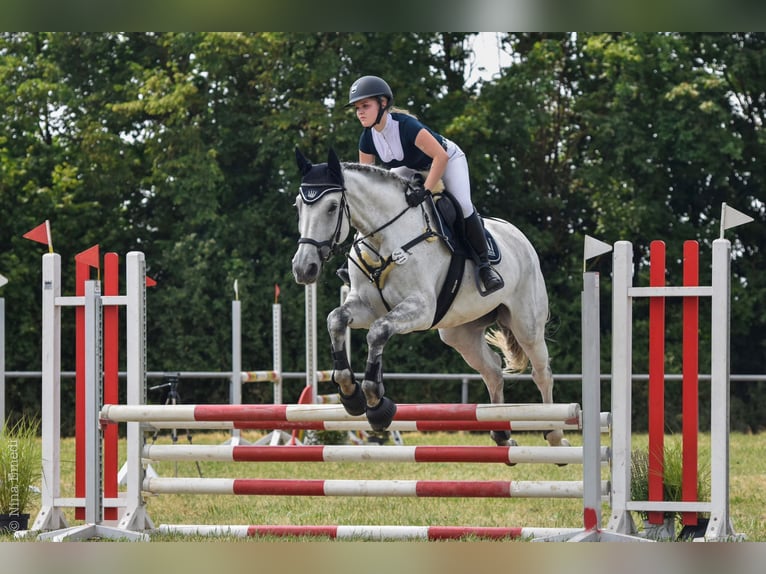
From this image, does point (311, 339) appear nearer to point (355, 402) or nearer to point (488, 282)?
point (488, 282)

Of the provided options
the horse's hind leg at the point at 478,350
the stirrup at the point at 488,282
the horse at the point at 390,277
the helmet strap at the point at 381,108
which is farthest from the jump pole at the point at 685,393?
the helmet strap at the point at 381,108

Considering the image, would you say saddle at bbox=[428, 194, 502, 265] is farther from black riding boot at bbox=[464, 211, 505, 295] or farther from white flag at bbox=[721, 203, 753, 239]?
white flag at bbox=[721, 203, 753, 239]

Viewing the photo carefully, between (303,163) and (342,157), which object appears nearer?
(303,163)

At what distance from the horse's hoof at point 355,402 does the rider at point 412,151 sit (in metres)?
0.73

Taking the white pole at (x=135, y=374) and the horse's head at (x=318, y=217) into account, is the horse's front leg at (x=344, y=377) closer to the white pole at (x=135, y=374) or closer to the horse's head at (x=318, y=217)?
the horse's head at (x=318, y=217)

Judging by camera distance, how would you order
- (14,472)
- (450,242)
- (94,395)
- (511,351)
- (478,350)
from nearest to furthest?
(450,242), (94,395), (14,472), (478,350), (511,351)

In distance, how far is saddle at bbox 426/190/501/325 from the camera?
490 centimetres

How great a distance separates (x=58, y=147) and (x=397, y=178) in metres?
12.4

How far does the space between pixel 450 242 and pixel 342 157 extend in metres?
10.2

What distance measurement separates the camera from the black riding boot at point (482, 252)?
4.95m

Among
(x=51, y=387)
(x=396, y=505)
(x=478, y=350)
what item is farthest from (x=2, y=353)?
(x=478, y=350)

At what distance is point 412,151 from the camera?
4992 mm
